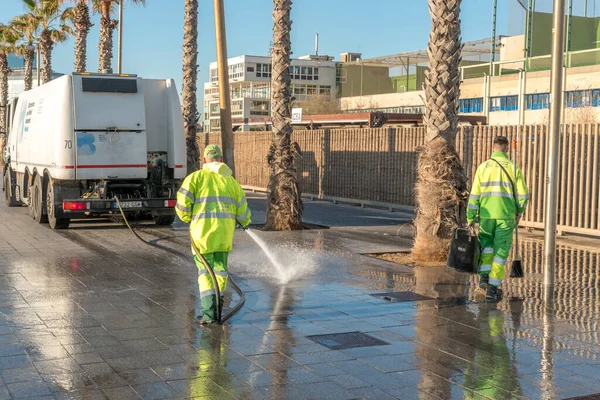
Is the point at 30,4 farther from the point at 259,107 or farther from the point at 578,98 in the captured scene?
the point at 259,107

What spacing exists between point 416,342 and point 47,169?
36.6ft

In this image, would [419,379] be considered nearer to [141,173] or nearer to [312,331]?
[312,331]

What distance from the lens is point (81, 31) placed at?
3303 cm

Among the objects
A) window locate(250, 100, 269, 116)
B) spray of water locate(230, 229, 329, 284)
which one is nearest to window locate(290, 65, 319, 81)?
window locate(250, 100, 269, 116)

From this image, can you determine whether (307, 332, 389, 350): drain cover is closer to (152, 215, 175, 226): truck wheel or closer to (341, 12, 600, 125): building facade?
(152, 215, 175, 226): truck wheel

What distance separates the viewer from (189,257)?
39.9 feet

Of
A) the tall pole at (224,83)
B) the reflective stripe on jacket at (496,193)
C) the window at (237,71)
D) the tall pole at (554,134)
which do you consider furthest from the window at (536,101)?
the window at (237,71)

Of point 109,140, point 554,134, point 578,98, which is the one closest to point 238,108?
point 578,98

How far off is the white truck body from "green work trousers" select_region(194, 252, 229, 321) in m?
8.54

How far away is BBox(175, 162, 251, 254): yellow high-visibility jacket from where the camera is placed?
24.5ft

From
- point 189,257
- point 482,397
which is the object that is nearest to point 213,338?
point 482,397

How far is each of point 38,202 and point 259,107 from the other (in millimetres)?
114542

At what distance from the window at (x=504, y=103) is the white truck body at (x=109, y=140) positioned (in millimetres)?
48120

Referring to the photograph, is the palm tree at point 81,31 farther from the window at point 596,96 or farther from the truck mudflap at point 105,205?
the window at point 596,96
